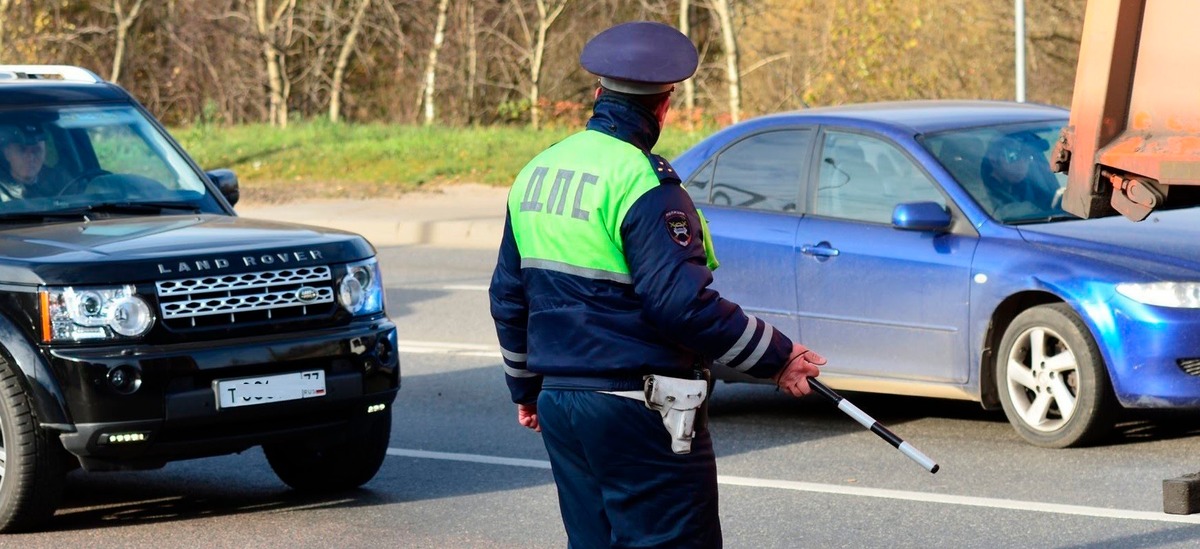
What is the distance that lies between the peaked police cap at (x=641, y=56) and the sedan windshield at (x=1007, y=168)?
413 cm

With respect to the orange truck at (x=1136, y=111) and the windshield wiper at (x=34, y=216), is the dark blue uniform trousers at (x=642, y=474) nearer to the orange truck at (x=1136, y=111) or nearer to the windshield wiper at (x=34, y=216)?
the orange truck at (x=1136, y=111)

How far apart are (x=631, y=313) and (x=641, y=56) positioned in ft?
1.84

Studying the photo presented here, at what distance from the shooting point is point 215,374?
619 centimetres

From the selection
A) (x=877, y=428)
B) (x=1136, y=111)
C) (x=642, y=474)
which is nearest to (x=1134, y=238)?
(x=1136, y=111)

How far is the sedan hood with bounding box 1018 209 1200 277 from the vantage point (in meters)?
7.04

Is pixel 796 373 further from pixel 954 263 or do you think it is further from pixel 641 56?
pixel 954 263

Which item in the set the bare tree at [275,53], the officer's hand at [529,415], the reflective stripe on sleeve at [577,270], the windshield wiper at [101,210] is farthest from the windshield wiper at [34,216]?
the bare tree at [275,53]

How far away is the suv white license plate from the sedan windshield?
3.11 m

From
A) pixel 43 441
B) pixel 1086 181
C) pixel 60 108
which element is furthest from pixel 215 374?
pixel 1086 181

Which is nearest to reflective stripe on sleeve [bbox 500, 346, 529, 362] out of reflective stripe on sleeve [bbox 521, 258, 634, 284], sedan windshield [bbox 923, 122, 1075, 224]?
reflective stripe on sleeve [bbox 521, 258, 634, 284]

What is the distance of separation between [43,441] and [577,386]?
→ 306 cm

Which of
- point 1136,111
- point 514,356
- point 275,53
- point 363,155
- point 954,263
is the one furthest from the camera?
point 275,53

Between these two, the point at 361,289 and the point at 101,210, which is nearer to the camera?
the point at 361,289

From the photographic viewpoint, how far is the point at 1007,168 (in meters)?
7.95
